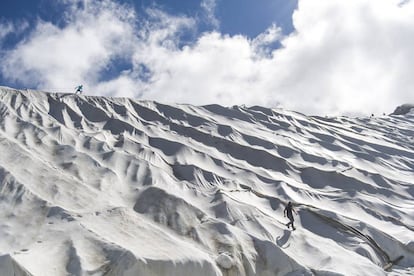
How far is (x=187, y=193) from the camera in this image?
17844 millimetres

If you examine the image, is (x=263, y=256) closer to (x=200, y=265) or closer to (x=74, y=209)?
(x=200, y=265)

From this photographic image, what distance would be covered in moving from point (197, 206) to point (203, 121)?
1217 cm

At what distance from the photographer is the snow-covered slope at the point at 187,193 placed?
12867 mm

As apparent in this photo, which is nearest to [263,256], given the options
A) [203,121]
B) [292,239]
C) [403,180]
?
[292,239]

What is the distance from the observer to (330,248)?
1505cm

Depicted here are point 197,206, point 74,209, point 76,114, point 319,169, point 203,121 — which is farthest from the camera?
point 203,121

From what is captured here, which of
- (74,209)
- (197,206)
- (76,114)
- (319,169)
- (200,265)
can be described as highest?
(76,114)

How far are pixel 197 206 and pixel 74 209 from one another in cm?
391

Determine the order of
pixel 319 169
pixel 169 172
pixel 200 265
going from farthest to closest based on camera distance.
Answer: pixel 319 169, pixel 169 172, pixel 200 265

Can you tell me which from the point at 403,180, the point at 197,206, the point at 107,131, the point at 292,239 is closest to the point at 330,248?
the point at 292,239

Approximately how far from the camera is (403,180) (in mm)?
23875

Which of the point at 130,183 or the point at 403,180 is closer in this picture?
the point at 130,183

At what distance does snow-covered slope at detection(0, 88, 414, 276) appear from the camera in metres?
12.9

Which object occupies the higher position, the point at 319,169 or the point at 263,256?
the point at 319,169
